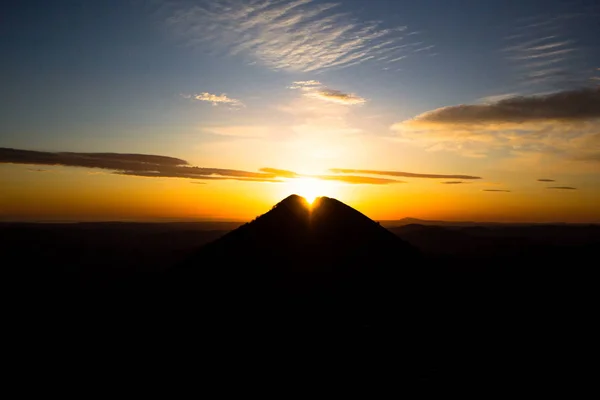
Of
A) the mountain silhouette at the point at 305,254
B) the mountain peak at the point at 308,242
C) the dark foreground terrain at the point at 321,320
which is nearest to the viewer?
the dark foreground terrain at the point at 321,320

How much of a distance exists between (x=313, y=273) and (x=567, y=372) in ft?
34.4

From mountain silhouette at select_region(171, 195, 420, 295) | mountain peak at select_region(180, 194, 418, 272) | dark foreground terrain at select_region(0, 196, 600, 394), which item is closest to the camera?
dark foreground terrain at select_region(0, 196, 600, 394)

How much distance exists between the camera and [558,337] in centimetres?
1780

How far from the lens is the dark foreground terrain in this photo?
13.5 meters

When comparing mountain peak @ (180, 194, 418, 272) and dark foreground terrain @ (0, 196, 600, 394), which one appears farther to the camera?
mountain peak @ (180, 194, 418, 272)

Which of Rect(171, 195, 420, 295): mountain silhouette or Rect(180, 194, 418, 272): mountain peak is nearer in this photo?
Rect(171, 195, 420, 295): mountain silhouette

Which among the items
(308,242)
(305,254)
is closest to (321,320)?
(305,254)

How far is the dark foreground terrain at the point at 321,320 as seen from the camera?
13.5 metres

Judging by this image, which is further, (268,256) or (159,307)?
(268,256)

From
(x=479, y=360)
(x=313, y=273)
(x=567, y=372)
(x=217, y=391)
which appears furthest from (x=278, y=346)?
(x=567, y=372)

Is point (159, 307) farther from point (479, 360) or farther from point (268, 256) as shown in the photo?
point (479, 360)

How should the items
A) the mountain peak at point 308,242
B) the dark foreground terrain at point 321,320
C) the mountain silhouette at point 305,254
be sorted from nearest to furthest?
the dark foreground terrain at point 321,320 → the mountain silhouette at point 305,254 → the mountain peak at point 308,242

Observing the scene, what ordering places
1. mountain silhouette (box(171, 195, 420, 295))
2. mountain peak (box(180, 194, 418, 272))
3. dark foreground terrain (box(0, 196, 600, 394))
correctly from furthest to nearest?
mountain peak (box(180, 194, 418, 272)), mountain silhouette (box(171, 195, 420, 295)), dark foreground terrain (box(0, 196, 600, 394))

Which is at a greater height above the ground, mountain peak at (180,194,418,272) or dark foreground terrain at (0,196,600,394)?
→ mountain peak at (180,194,418,272)
